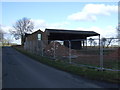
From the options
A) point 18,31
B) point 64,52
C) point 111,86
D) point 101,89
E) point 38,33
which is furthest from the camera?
point 18,31

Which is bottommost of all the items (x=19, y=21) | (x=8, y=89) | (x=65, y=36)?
(x=8, y=89)

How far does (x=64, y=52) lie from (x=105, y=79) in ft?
44.7

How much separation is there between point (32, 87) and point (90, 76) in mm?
3216

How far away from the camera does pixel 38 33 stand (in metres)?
39.8

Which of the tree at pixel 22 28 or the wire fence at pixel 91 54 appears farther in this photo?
the tree at pixel 22 28

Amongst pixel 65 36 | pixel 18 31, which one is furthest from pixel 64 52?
pixel 18 31

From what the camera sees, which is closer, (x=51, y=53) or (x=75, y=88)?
(x=75, y=88)

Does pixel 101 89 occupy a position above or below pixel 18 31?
below

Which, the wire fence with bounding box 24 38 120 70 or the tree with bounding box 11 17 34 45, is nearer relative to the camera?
the wire fence with bounding box 24 38 120 70

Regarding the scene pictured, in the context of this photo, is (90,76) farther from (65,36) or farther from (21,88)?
(65,36)

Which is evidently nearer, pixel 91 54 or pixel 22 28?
pixel 91 54

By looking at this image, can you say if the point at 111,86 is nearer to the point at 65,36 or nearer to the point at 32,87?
the point at 32,87

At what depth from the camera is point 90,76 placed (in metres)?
7.70

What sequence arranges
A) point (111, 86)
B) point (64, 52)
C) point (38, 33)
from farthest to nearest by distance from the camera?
point (38, 33)
point (64, 52)
point (111, 86)
